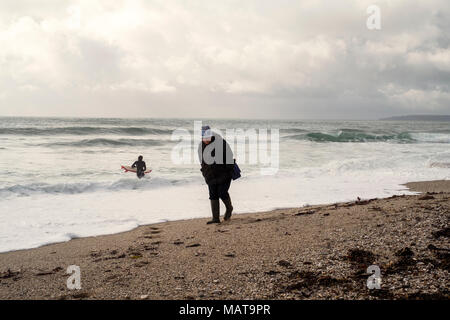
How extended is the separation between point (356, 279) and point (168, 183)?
1032cm

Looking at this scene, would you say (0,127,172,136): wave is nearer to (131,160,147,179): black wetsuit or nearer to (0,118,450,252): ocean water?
(0,118,450,252): ocean water

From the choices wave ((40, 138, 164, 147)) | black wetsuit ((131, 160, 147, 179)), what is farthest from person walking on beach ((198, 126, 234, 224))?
wave ((40, 138, 164, 147))

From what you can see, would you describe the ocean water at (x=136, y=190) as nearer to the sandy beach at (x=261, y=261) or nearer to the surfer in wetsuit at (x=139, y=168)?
the surfer in wetsuit at (x=139, y=168)

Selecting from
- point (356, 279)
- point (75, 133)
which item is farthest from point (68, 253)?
point (75, 133)

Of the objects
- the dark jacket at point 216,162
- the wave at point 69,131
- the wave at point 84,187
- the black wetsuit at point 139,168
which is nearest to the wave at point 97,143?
the wave at point 69,131

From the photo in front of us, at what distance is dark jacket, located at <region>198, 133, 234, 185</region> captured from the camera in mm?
7215

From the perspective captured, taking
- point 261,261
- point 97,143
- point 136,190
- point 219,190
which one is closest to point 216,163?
point 219,190

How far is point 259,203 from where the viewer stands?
32.6 feet

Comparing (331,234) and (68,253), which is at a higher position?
(331,234)

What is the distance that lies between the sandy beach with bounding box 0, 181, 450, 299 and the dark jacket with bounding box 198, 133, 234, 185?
1033mm

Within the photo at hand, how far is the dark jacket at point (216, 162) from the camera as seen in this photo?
23.7 ft
